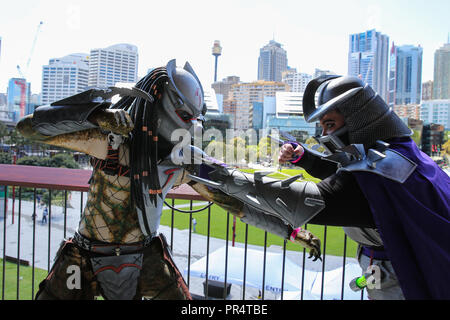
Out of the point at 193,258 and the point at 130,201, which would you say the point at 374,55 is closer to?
the point at 193,258

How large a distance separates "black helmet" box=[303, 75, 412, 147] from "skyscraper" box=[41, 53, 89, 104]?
53214 mm

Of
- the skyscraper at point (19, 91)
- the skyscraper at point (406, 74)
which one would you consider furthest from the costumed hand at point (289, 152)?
the skyscraper at point (406, 74)

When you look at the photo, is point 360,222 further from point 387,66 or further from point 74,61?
point 387,66

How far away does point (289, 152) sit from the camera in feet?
6.27

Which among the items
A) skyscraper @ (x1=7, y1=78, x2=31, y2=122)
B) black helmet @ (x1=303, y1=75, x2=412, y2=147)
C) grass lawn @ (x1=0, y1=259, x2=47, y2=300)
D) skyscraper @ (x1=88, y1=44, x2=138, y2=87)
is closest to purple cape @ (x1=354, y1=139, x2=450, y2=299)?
black helmet @ (x1=303, y1=75, x2=412, y2=147)

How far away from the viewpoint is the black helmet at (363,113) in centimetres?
139

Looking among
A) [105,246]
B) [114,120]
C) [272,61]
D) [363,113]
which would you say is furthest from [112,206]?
[272,61]

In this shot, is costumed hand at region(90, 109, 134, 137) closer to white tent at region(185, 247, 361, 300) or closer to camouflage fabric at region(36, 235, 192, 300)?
camouflage fabric at region(36, 235, 192, 300)

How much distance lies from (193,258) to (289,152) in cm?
1468

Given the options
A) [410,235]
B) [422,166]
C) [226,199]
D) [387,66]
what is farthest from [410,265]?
[387,66]

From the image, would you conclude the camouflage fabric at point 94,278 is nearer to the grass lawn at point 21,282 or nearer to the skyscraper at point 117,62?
the grass lawn at point 21,282

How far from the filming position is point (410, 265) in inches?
49.6

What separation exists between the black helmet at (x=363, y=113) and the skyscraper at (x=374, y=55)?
66780 mm

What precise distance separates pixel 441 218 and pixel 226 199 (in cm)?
116
